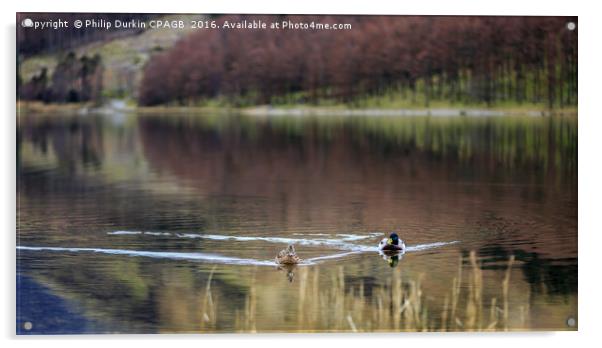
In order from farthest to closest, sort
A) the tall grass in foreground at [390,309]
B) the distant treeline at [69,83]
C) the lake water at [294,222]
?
the distant treeline at [69,83] → the lake water at [294,222] → the tall grass in foreground at [390,309]

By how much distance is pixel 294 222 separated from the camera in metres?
26.9

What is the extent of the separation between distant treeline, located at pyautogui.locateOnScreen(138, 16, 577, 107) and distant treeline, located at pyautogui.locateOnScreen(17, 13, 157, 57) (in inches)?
66.8

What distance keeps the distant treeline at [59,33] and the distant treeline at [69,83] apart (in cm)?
110

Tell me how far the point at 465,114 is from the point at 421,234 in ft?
23.6

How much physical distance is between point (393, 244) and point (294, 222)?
11.2 feet

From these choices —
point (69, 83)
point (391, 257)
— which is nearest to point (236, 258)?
point (391, 257)

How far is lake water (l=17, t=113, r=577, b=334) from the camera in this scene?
70.9ft

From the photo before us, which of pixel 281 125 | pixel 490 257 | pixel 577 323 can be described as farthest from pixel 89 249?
pixel 281 125

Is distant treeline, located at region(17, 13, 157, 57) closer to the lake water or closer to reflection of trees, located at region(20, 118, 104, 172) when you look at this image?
the lake water

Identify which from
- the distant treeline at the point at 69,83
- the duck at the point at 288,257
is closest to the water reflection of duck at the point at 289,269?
the duck at the point at 288,257

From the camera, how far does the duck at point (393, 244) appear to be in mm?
23906

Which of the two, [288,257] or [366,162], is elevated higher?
[366,162]

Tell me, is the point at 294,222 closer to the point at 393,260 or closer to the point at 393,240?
the point at 393,240

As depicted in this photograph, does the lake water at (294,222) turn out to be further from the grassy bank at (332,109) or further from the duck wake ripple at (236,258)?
the grassy bank at (332,109)
